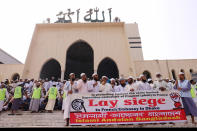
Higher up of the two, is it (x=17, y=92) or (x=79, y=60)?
(x=79, y=60)

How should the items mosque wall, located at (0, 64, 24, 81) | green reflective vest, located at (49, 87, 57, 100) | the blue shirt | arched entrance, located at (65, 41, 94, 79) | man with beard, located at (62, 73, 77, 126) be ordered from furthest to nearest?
1. arched entrance, located at (65, 41, 94, 79)
2. mosque wall, located at (0, 64, 24, 81)
3. green reflective vest, located at (49, 87, 57, 100)
4. the blue shirt
5. man with beard, located at (62, 73, 77, 126)

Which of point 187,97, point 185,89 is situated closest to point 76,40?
point 185,89

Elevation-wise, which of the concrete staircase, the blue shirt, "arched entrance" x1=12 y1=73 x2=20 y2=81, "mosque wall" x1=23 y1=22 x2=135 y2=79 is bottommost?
the concrete staircase

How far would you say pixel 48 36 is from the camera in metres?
14.4

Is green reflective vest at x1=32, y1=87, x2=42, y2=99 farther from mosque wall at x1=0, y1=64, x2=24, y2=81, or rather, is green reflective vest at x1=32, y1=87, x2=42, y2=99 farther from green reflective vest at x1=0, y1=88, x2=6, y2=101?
mosque wall at x1=0, y1=64, x2=24, y2=81

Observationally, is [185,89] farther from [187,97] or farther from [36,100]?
[36,100]

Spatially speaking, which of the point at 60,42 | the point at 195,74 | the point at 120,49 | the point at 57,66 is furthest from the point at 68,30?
the point at 195,74

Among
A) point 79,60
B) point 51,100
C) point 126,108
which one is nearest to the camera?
point 126,108

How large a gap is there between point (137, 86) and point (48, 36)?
39.2 feet

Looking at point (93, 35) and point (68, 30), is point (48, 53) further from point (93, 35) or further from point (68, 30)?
point (93, 35)

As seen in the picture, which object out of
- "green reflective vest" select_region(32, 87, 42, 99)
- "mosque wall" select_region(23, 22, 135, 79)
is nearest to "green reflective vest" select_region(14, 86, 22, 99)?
"green reflective vest" select_region(32, 87, 42, 99)

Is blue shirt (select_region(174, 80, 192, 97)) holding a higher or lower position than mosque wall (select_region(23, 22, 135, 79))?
lower

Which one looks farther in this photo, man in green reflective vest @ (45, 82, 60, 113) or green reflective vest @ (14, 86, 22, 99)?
man in green reflective vest @ (45, 82, 60, 113)

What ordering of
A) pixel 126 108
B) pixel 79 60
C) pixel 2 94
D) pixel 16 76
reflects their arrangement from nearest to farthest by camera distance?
pixel 126 108 < pixel 2 94 < pixel 16 76 < pixel 79 60
